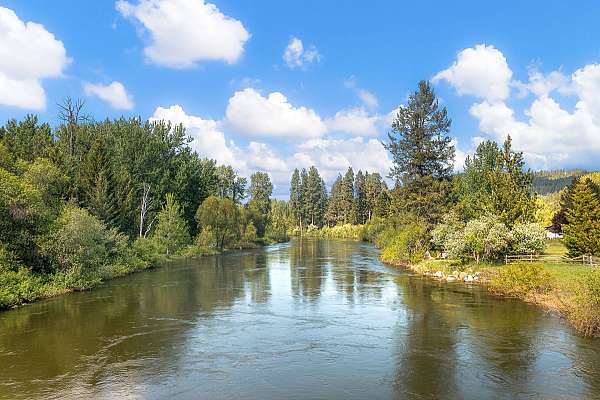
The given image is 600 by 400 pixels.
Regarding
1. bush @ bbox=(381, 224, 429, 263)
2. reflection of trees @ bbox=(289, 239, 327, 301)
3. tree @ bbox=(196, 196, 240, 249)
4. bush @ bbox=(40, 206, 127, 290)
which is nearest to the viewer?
bush @ bbox=(40, 206, 127, 290)

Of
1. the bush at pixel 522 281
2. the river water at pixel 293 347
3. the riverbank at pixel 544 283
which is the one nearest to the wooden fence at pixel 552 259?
the riverbank at pixel 544 283

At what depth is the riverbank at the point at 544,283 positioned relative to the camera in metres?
22.9

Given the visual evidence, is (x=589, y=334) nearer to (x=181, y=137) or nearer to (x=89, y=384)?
(x=89, y=384)

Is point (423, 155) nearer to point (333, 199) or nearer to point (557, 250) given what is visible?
point (557, 250)

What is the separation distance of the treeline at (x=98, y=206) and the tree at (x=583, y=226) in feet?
137

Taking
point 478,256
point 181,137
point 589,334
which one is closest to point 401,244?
point 478,256

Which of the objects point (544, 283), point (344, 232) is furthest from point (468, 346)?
point (344, 232)

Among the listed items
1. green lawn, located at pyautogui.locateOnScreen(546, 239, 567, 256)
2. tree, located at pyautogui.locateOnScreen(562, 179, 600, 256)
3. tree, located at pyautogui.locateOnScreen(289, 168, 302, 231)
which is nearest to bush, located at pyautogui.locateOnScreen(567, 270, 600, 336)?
tree, located at pyautogui.locateOnScreen(562, 179, 600, 256)

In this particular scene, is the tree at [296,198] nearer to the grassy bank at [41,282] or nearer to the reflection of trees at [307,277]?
the reflection of trees at [307,277]

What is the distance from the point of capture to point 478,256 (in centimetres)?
4409

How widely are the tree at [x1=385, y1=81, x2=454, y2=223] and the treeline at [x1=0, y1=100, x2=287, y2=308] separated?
33754mm

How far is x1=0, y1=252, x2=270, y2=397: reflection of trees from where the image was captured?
18.9m

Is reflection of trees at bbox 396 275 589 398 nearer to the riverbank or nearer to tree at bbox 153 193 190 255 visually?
the riverbank

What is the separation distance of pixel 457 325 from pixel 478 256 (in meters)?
20.2
